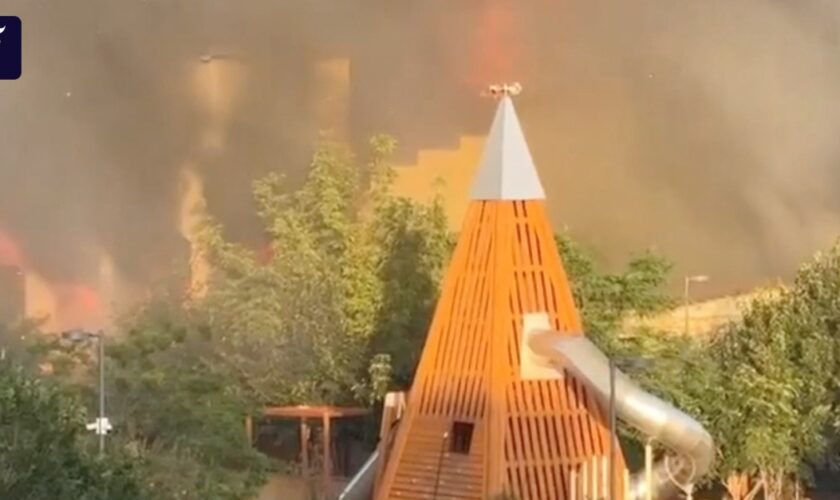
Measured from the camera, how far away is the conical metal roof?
49.7 ft

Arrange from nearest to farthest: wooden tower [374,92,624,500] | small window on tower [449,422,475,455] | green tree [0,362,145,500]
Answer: green tree [0,362,145,500] → wooden tower [374,92,624,500] → small window on tower [449,422,475,455]

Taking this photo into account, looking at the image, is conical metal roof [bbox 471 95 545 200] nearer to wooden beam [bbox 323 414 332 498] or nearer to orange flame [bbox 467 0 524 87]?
wooden beam [bbox 323 414 332 498]

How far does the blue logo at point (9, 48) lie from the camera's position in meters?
18.7

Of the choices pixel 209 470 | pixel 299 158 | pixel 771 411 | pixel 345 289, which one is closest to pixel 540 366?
pixel 209 470

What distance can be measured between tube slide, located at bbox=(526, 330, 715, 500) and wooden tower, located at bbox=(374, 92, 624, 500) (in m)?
0.26

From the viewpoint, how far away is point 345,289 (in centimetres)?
2261

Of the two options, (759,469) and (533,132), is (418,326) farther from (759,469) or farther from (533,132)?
(759,469)

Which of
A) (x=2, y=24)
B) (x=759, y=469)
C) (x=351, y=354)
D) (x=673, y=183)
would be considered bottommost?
(x=759, y=469)

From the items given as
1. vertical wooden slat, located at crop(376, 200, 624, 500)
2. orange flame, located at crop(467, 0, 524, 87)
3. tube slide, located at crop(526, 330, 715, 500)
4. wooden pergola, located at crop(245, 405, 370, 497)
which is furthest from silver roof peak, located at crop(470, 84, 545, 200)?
orange flame, located at crop(467, 0, 524, 87)

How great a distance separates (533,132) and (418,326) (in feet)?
10.1

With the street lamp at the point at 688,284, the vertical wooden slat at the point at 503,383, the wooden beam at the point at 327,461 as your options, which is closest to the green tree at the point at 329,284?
the wooden beam at the point at 327,461

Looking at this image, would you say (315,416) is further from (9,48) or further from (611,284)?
(9,48)

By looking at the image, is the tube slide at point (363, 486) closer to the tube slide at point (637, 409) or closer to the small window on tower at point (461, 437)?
the small window on tower at point (461, 437)

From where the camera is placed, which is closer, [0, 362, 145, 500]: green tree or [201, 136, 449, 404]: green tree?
[0, 362, 145, 500]: green tree
